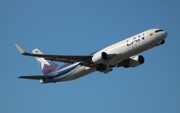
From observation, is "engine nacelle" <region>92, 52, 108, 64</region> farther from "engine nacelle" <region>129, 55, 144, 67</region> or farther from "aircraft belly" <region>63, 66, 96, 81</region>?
"engine nacelle" <region>129, 55, 144, 67</region>

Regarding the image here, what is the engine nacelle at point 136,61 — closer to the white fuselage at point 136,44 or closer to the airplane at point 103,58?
the airplane at point 103,58

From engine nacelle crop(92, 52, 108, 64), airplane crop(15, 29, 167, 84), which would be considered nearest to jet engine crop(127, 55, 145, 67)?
airplane crop(15, 29, 167, 84)

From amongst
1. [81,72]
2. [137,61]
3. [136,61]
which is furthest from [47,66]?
[137,61]

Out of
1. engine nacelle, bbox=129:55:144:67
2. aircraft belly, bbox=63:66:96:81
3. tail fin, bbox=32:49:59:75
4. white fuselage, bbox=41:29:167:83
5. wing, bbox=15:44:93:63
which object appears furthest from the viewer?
tail fin, bbox=32:49:59:75

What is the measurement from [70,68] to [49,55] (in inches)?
209

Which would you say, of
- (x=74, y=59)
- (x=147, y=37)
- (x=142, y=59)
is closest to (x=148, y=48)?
(x=147, y=37)

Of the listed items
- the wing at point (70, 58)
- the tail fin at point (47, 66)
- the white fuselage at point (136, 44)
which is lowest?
the white fuselage at point (136, 44)

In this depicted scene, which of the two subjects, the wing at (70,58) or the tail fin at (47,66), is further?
the tail fin at (47,66)

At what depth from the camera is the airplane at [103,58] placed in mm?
44781

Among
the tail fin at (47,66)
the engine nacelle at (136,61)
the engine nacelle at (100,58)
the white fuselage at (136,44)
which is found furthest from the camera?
the tail fin at (47,66)

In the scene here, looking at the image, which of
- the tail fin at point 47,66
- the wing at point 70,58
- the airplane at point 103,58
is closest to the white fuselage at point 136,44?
the airplane at point 103,58

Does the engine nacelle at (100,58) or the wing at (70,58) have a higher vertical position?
the wing at (70,58)

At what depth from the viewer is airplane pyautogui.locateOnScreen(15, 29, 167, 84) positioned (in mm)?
44781

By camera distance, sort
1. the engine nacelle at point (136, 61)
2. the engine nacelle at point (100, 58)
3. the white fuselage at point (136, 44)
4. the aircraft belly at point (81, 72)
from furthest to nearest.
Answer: the engine nacelle at point (136, 61), the aircraft belly at point (81, 72), the engine nacelle at point (100, 58), the white fuselage at point (136, 44)
